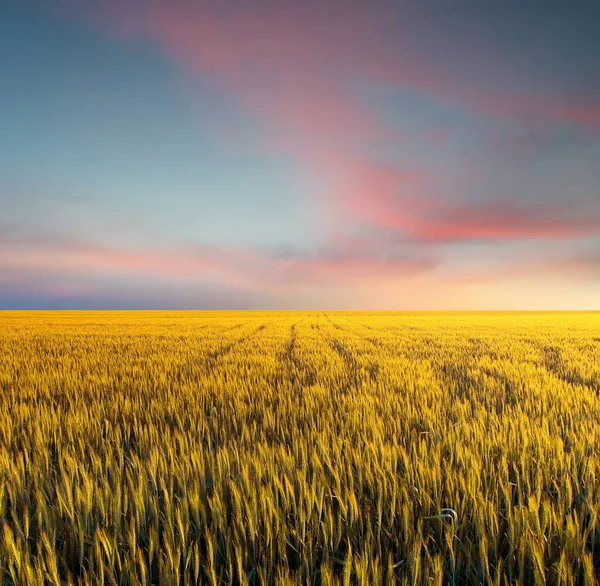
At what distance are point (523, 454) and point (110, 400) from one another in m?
4.54

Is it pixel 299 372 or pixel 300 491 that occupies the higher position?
pixel 300 491

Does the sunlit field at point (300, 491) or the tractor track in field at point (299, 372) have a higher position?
the sunlit field at point (300, 491)

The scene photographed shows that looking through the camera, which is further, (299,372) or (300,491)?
(299,372)

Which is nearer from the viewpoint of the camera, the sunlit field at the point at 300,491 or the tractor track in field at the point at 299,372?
the sunlit field at the point at 300,491

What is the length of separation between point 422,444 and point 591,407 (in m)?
2.98

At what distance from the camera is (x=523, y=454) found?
254cm

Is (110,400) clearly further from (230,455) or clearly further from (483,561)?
(483,561)

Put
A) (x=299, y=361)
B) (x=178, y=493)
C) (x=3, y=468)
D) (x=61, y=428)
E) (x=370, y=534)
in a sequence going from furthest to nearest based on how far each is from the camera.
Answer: (x=299, y=361) → (x=61, y=428) → (x=3, y=468) → (x=178, y=493) → (x=370, y=534)

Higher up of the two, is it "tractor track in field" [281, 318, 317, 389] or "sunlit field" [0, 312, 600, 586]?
"sunlit field" [0, 312, 600, 586]

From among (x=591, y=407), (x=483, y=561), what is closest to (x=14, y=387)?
(x=483, y=561)

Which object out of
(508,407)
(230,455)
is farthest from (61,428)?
(508,407)

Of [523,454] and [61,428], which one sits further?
[61,428]

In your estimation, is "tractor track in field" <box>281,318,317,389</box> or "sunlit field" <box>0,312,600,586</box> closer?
"sunlit field" <box>0,312,600,586</box>

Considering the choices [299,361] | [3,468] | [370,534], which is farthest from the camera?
[299,361]
